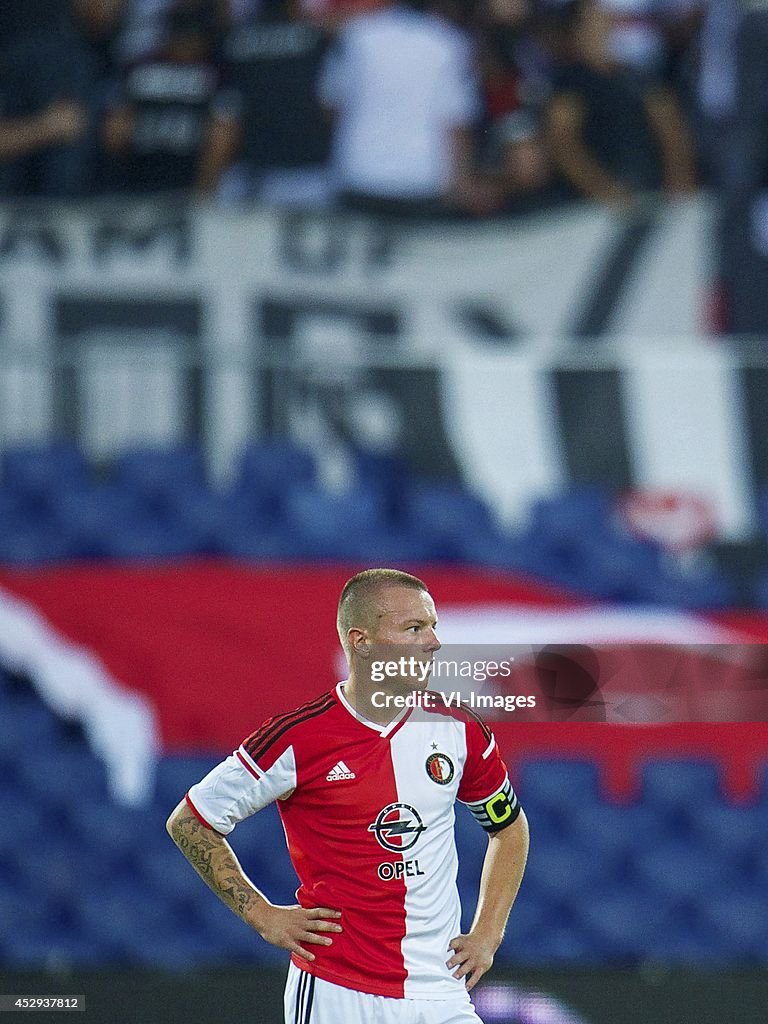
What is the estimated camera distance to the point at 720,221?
332 inches

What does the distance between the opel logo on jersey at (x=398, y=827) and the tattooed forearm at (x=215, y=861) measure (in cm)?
28

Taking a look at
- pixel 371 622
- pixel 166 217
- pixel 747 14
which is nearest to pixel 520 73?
pixel 747 14

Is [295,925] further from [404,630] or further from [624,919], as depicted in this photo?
[624,919]

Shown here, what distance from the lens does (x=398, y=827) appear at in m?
3.72

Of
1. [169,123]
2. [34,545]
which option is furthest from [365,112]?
[34,545]

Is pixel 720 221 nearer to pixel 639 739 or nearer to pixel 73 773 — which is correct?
pixel 639 739

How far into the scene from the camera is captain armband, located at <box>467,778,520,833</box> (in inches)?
150

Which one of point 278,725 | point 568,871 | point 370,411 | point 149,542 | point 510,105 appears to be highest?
point 510,105

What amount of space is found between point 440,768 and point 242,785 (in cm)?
42

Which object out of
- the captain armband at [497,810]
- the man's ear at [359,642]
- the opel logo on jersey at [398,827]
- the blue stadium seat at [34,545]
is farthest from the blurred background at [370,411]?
the man's ear at [359,642]

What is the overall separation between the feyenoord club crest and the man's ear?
0.95ft

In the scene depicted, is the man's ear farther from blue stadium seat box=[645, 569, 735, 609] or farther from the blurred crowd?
the blurred crowd

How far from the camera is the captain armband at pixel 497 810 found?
3816 millimetres

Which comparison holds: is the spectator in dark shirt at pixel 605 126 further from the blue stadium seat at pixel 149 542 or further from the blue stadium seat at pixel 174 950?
the blue stadium seat at pixel 174 950
